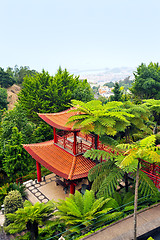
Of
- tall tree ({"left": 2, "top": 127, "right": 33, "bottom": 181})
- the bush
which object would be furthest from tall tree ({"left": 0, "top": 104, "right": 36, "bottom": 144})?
the bush

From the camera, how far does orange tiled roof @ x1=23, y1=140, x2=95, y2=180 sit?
12.3 m

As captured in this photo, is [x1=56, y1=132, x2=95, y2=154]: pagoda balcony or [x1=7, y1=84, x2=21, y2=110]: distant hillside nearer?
[x1=56, y1=132, x2=95, y2=154]: pagoda balcony

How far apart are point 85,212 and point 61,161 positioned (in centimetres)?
509

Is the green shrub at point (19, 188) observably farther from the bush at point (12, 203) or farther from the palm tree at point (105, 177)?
the palm tree at point (105, 177)

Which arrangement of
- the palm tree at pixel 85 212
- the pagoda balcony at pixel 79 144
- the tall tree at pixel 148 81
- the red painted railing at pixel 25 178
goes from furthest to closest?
the tall tree at pixel 148 81
the red painted railing at pixel 25 178
the pagoda balcony at pixel 79 144
the palm tree at pixel 85 212

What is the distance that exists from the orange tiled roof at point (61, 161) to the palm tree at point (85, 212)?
2.84 metres

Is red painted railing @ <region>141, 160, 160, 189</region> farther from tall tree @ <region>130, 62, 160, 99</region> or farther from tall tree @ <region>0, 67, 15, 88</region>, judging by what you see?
tall tree @ <region>0, 67, 15, 88</region>

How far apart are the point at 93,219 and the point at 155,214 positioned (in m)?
2.74

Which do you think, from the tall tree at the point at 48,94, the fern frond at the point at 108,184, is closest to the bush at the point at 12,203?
the fern frond at the point at 108,184

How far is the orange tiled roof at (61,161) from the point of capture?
40.2 feet

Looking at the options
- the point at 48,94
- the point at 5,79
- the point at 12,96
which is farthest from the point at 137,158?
the point at 12,96

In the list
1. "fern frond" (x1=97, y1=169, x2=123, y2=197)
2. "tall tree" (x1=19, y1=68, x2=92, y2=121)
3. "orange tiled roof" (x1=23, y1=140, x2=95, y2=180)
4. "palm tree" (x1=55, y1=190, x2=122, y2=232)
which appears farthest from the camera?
"tall tree" (x1=19, y1=68, x2=92, y2=121)

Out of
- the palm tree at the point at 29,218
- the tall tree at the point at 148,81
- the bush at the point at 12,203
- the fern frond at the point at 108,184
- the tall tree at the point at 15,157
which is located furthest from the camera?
the tall tree at the point at 148,81

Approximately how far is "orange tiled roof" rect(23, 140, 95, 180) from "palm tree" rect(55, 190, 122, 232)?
2843mm
